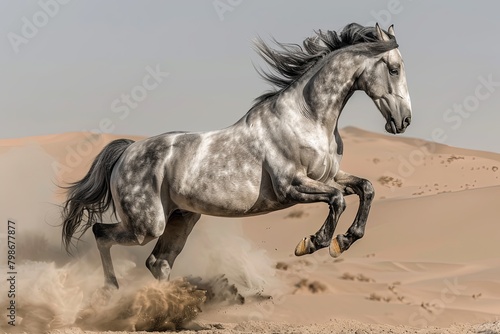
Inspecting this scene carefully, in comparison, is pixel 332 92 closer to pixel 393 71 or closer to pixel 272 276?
pixel 393 71

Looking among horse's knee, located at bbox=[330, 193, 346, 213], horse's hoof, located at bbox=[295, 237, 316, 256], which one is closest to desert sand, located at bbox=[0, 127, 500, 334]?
horse's hoof, located at bbox=[295, 237, 316, 256]

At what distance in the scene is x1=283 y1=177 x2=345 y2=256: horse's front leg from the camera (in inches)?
310

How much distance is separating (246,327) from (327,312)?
1.59 m

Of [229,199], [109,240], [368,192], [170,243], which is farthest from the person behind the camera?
[170,243]

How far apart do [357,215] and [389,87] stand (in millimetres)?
1193

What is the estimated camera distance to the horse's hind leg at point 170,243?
917 centimetres

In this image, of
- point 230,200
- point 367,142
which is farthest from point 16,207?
point 367,142

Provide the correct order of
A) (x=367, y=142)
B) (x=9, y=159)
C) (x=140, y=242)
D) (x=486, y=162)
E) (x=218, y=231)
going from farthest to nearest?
(x=367, y=142), (x=486, y=162), (x=9, y=159), (x=218, y=231), (x=140, y=242)

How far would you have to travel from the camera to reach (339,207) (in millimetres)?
7809

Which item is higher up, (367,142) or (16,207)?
(16,207)

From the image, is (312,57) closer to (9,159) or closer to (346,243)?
(346,243)

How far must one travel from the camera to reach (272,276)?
1239cm

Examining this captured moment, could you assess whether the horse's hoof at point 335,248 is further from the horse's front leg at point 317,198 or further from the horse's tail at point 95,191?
the horse's tail at point 95,191

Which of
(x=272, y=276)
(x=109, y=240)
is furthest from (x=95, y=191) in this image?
(x=272, y=276)
